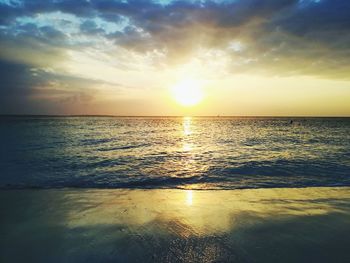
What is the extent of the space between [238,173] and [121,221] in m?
9.47

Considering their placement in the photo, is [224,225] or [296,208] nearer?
[224,225]

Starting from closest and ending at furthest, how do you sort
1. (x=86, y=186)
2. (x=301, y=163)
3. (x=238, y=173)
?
(x=86, y=186)
(x=238, y=173)
(x=301, y=163)

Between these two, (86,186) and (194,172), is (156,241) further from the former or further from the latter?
(194,172)

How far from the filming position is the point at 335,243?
18.8ft

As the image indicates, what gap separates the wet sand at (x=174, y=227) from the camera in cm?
524

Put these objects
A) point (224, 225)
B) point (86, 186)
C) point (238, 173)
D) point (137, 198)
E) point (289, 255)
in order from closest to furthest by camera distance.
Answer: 1. point (289, 255)
2. point (224, 225)
3. point (137, 198)
4. point (86, 186)
5. point (238, 173)

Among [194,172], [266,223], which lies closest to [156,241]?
[266,223]

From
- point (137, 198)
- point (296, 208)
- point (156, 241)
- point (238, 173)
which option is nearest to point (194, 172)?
point (238, 173)

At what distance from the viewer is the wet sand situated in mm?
5238

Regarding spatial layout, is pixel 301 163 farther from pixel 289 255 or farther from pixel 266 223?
pixel 289 255

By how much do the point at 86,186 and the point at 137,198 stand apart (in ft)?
12.3

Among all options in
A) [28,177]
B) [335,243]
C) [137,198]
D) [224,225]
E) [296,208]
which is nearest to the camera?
[335,243]

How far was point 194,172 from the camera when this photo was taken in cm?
1520

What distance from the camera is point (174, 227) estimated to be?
6672mm
